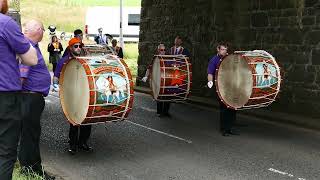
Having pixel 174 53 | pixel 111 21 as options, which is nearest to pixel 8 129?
pixel 174 53

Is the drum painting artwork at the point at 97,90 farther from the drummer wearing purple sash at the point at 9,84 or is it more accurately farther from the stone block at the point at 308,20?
the stone block at the point at 308,20

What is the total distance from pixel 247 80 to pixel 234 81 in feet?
0.83

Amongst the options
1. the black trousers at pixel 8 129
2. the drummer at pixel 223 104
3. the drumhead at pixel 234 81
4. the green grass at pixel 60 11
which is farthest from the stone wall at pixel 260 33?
the green grass at pixel 60 11

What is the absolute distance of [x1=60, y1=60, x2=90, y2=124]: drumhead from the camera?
711cm

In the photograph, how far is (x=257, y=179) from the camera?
6.70 m

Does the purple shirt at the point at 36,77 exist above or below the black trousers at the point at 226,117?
above

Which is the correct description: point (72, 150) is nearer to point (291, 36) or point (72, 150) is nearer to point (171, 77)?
point (171, 77)

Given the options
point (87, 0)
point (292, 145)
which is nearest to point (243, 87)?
point (292, 145)

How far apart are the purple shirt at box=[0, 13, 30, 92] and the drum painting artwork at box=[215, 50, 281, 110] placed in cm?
514

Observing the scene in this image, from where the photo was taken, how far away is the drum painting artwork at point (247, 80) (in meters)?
8.86

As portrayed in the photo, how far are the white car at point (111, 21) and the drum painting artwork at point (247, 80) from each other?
30.2 meters

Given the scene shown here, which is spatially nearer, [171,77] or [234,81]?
[234,81]

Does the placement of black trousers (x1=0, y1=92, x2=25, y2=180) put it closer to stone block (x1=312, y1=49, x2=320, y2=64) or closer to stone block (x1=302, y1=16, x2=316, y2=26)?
stone block (x1=312, y1=49, x2=320, y2=64)

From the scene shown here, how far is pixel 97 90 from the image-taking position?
23.1ft
